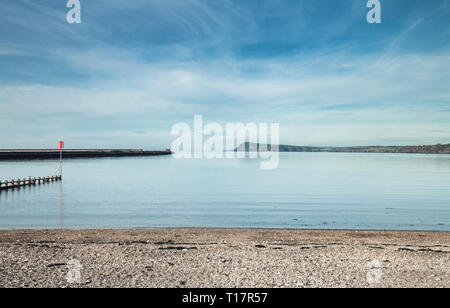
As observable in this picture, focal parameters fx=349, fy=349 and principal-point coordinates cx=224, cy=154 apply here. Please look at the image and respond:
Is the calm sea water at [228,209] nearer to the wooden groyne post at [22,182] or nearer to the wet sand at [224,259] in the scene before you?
the wooden groyne post at [22,182]

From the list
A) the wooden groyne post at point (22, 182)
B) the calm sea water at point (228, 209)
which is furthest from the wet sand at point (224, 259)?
the wooden groyne post at point (22, 182)

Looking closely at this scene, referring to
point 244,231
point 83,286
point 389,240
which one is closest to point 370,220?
point 389,240

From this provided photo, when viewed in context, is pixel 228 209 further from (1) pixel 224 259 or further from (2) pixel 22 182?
(2) pixel 22 182

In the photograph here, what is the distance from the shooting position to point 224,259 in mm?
10523

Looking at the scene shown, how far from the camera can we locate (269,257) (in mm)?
10875

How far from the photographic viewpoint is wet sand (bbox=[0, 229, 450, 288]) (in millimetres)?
8539

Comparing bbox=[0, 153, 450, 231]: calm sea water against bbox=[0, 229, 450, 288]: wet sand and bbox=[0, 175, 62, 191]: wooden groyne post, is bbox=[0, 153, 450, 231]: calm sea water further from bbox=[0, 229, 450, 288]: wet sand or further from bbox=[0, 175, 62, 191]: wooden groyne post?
bbox=[0, 229, 450, 288]: wet sand

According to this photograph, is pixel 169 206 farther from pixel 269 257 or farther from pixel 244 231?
pixel 269 257

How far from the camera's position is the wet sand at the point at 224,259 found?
8.54m

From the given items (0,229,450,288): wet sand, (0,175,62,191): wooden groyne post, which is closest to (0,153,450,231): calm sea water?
(0,175,62,191): wooden groyne post

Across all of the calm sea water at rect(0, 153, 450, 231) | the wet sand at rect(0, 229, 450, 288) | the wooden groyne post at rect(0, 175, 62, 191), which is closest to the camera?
the wet sand at rect(0, 229, 450, 288)

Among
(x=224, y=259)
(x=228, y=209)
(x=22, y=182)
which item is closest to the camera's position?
(x=224, y=259)

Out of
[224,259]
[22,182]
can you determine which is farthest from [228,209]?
[22,182]
